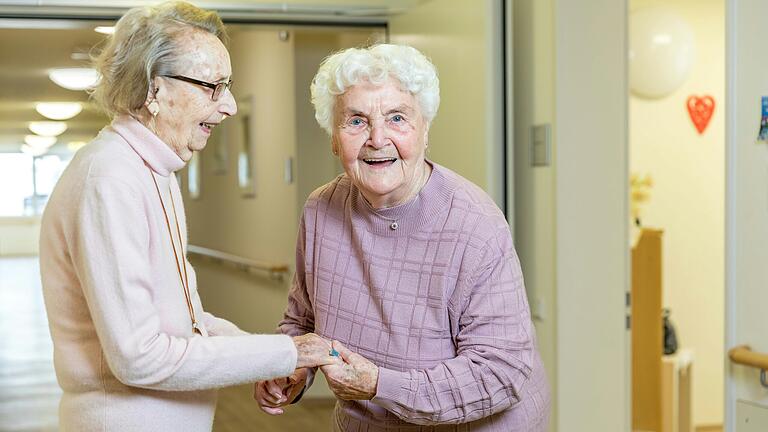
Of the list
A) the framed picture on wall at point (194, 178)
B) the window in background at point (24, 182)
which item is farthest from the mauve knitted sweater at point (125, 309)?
the framed picture on wall at point (194, 178)

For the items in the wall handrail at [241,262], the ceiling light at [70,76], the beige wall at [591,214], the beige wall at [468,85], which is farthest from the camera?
the wall handrail at [241,262]

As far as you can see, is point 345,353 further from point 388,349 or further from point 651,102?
point 651,102

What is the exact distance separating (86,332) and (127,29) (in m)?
0.54

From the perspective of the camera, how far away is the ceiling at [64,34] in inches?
151

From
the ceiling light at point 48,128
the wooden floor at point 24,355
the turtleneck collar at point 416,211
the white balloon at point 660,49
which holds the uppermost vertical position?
the white balloon at point 660,49

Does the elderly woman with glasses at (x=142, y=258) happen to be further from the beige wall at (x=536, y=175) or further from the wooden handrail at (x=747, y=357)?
the beige wall at (x=536, y=175)

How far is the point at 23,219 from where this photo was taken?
435cm

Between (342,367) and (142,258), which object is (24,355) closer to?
(342,367)

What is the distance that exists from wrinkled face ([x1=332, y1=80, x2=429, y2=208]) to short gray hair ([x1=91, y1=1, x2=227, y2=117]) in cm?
37

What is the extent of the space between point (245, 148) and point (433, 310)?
5.04 m

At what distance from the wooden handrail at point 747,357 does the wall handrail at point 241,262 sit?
139 inches

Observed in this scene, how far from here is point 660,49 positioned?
5.25 m

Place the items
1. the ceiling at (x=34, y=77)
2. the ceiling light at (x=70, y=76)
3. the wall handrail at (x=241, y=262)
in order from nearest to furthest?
the ceiling at (x=34, y=77)
the ceiling light at (x=70, y=76)
the wall handrail at (x=241, y=262)

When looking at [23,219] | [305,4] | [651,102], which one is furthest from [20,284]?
[651,102]
